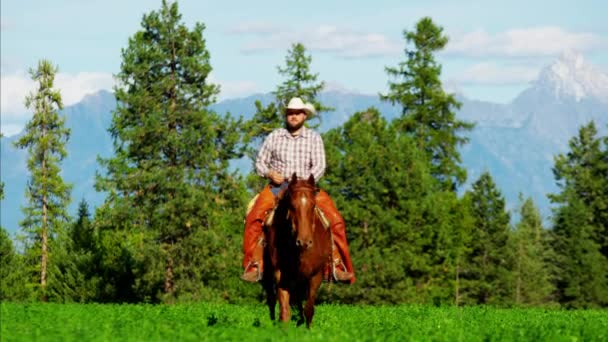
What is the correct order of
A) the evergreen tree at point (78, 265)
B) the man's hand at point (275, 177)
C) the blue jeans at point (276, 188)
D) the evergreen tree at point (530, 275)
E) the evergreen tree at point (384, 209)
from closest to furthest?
the blue jeans at point (276, 188), the man's hand at point (275, 177), the evergreen tree at point (78, 265), the evergreen tree at point (384, 209), the evergreen tree at point (530, 275)

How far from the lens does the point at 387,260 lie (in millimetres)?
59906

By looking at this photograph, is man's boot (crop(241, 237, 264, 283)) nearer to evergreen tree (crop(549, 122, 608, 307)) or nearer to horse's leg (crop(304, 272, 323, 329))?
horse's leg (crop(304, 272, 323, 329))

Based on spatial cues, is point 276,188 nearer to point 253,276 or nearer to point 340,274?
point 253,276

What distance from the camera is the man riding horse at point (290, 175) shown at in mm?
15688

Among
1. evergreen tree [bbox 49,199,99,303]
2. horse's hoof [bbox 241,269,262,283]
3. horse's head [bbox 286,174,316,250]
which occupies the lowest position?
evergreen tree [bbox 49,199,99,303]

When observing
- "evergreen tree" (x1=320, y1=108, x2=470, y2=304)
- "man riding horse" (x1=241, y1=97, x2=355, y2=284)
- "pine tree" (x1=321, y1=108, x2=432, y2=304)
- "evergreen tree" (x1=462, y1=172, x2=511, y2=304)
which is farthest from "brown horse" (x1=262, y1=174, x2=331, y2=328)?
"evergreen tree" (x1=462, y1=172, x2=511, y2=304)

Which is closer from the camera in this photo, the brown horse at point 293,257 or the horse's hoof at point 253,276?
the brown horse at point 293,257

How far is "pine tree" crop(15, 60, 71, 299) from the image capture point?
70.2 m

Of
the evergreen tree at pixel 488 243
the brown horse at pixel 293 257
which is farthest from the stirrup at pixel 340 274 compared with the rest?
the evergreen tree at pixel 488 243

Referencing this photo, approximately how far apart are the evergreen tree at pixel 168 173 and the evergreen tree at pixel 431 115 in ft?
78.1

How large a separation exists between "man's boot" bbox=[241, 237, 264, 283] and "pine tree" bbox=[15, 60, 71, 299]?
56.0 meters

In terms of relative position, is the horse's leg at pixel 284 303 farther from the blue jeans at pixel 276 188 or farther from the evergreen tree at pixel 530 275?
the evergreen tree at pixel 530 275

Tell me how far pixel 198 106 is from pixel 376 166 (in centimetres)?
1350

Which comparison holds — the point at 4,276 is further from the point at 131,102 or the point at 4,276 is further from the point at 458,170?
the point at 458,170
